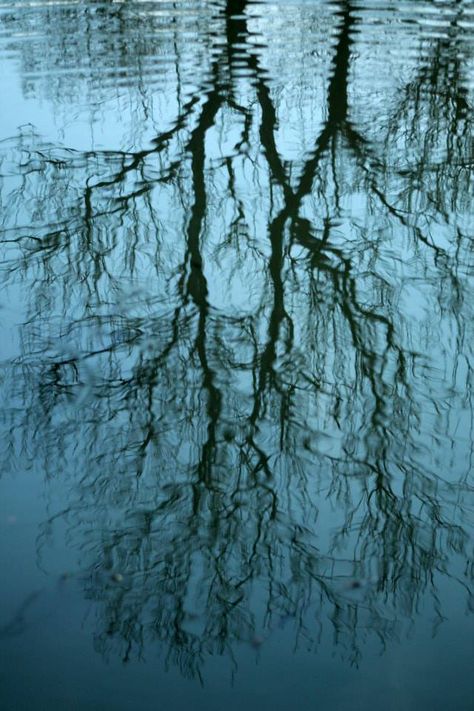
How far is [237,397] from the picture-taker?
5.24m

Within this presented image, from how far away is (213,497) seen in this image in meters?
4.53

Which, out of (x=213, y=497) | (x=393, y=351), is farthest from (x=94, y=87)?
(x=213, y=497)

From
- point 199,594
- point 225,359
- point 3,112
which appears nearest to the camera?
point 199,594

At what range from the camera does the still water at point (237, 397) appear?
372 centimetres

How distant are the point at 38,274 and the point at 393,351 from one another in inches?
104

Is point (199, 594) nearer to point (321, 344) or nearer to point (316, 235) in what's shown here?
point (321, 344)

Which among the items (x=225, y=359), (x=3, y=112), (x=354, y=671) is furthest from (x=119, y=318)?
(x=3, y=112)

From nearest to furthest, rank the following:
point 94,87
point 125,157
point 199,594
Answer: point 199,594
point 125,157
point 94,87

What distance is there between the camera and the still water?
3.72 meters

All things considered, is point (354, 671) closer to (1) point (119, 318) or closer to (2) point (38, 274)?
(1) point (119, 318)

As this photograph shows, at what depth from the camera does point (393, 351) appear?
565cm

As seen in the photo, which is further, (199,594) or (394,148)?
(394,148)

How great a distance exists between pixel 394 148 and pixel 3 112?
4188 mm

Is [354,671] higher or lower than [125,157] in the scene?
lower
